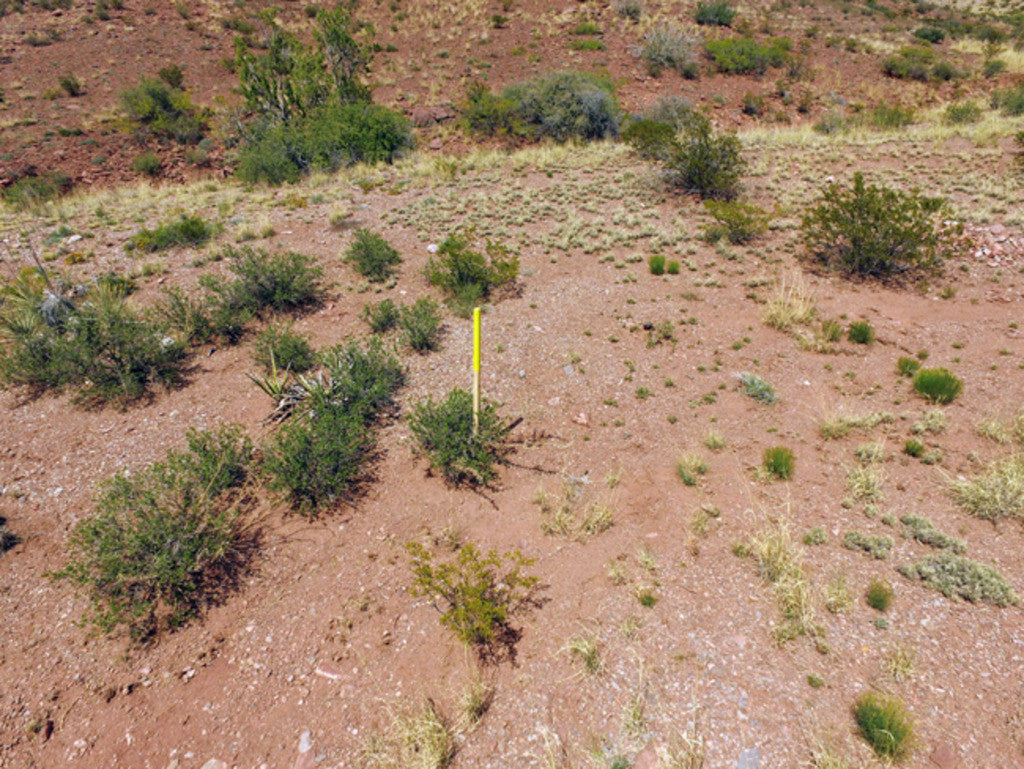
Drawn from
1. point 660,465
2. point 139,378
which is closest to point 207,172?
point 139,378

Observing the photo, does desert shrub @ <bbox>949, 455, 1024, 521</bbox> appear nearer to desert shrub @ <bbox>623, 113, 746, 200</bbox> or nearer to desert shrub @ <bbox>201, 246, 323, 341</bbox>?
desert shrub @ <bbox>201, 246, 323, 341</bbox>

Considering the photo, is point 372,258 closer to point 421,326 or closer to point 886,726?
point 421,326

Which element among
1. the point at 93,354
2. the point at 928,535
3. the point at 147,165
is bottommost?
the point at 147,165

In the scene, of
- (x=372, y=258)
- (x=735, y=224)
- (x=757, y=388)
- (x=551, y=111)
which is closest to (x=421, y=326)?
(x=372, y=258)

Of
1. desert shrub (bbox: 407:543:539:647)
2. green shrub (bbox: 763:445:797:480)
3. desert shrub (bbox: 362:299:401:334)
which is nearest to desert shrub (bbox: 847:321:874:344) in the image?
green shrub (bbox: 763:445:797:480)

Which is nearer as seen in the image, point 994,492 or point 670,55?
point 994,492
